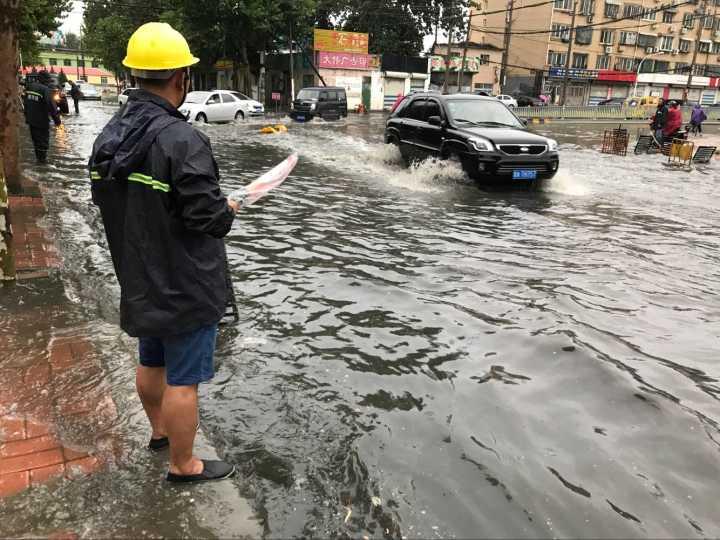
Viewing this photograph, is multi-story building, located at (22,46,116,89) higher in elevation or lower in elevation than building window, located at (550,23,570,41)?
lower

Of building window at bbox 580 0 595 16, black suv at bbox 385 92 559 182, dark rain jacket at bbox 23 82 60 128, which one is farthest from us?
building window at bbox 580 0 595 16

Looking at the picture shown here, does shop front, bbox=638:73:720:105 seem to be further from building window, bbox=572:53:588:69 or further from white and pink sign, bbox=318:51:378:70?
white and pink sign, bbox=318:51:378:70

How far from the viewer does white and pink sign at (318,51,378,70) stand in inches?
1582

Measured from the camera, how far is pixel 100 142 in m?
2.28

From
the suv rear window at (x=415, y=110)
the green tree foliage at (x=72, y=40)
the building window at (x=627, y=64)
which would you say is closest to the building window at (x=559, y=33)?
the building window at (x=627, y=64)

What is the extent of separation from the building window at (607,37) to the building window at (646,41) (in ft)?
13.5

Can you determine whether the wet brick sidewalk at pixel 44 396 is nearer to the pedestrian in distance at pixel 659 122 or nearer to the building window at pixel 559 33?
the pedestrian in distance at pixel 659 122

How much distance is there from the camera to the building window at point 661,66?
6744 centimetres

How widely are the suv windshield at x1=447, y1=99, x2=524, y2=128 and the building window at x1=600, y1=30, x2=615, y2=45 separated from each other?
5939cm

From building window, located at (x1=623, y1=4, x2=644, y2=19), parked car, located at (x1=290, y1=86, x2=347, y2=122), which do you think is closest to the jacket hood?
parked car, located at (x1=290, y1=86, x2=347, y2=122)

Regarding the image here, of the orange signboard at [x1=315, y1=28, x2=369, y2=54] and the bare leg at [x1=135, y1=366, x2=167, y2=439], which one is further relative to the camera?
the orange signboard at [x1=315, y1=28, x2=369, y2=54]

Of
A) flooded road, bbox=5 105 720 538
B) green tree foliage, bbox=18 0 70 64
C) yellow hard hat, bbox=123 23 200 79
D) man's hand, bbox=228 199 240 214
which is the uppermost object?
green tree foliage, bbox=18 0 70 64

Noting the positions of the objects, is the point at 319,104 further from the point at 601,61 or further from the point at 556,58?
the point at 601,61

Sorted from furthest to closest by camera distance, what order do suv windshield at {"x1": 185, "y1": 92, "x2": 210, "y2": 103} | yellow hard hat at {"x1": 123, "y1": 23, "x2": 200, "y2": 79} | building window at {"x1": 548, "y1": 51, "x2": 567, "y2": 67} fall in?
building window at {"x1": 548, "y1": 51, "x2": 567, "y2": 67} → suv windshield at {"x1": 185, "y1": 92, "x2": 210, "y2": 103} → yellow hard hat at {"x1": 123, "y1": 23, "x2": 200, "y2": 79}
